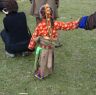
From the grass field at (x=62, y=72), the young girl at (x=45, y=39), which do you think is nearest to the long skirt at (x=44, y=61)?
the young girl at (x=45, y=39)

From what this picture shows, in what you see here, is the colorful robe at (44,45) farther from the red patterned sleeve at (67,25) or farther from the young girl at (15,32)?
the young girl at (15,32)

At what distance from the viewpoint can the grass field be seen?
18.6 feet

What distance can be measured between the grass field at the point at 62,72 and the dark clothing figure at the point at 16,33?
0.74ft

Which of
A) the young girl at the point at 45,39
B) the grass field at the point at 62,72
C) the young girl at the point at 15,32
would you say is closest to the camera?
the grass field at the point at 62,72

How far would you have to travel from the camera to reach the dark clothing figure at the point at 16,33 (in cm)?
698

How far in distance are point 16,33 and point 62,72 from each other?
127cm

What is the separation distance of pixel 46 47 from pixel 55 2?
1.97 m

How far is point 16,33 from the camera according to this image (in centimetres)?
705

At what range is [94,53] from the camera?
7.44 m

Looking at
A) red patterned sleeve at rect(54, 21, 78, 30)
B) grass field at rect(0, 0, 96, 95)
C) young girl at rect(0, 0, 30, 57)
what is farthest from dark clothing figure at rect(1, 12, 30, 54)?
red patterned sleeve at rect(54, 21, 78, 30)

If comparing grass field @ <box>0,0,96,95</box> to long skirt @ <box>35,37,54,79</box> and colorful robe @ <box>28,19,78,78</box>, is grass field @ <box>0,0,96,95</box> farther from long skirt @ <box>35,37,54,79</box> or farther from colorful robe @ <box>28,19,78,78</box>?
colorful robe @ <box>28,19,78,78</box>

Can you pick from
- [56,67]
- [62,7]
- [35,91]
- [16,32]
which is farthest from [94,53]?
[62,7]

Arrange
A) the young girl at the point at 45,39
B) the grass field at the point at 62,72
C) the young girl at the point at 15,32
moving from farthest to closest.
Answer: the young girl at the point at 15,32, the young girl at the point at 45,39, the grass field at the point at 62,72

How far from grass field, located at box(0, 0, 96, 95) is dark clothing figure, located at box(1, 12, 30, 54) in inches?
8.9
